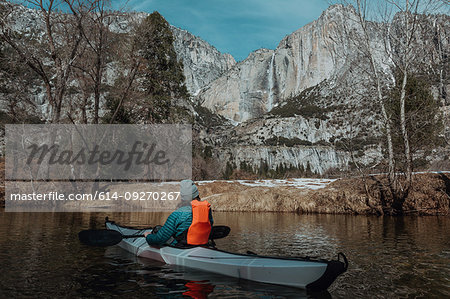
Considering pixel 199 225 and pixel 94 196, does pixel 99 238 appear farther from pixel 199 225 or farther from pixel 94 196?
pixel 94 196

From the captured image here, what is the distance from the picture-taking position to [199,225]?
6.12 meters

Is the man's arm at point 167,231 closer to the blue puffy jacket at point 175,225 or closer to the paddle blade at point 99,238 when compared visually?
the blue puffy jacket at point 175,225

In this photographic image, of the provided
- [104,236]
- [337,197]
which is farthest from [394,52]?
[104,236]

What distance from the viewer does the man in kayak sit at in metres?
6.10

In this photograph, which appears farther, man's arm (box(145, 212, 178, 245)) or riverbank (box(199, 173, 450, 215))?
riverbank (box(199, 173, 450, 215))

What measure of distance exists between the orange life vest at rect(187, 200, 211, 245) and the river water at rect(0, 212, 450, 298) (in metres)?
0.62

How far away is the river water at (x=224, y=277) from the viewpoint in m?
4.68

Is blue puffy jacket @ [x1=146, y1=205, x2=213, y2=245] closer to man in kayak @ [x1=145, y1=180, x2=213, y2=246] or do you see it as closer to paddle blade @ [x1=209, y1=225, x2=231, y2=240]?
man in kayak @ [x1=145, y1=180, x2=213, y2=246]

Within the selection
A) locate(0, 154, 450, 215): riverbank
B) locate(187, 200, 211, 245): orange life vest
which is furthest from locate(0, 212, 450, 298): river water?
locate(0, 154, 450, 215): riverbank

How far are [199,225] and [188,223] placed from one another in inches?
14.1

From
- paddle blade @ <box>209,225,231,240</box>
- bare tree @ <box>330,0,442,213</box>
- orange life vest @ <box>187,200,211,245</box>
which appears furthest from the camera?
bare tree @ <box>330,0,442,213</box>

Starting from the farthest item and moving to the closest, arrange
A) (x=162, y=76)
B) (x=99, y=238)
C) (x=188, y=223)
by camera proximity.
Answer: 1. (x=162, y=76)
2. (x=99, y=238)
3. (x=188, y=223)

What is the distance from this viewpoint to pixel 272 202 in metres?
19.3

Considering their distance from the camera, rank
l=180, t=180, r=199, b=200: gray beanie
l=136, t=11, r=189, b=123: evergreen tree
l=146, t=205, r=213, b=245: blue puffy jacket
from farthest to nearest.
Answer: l=136, t=11, r=189, b=123: evergreen tree
l=146, t=205, r=213, b=245: blue puffy jacket
l=180, t=180, r=199, b=200: gray beanie
